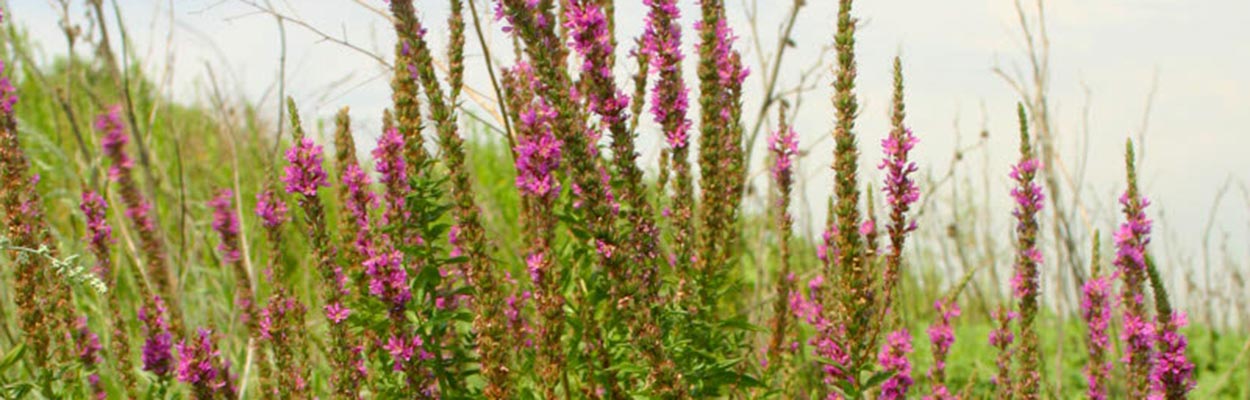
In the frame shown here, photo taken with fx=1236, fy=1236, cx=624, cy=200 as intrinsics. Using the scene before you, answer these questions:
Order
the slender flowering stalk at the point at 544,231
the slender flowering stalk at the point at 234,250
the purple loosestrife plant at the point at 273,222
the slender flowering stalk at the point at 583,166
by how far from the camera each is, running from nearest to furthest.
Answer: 1. the slender flowering stalk at the point at 583,166
2. the slender flowering stalk at the point at 544,231
3. the purple loosestrife plant at the point at 273,222
4. the slender flowering stalk at the point at 234,250

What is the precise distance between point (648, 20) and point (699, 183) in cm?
44

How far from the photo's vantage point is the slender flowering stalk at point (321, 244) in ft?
9.48

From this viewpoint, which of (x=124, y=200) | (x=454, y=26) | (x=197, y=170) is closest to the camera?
(x=454, y=26)

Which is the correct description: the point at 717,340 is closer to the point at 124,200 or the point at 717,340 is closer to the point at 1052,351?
the point at 124,200

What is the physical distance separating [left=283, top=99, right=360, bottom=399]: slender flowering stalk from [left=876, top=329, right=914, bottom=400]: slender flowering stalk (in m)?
1.35

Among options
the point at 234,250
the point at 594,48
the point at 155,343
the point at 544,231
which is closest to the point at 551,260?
the point at 544,231

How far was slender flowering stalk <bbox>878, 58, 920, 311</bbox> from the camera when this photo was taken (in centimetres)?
268

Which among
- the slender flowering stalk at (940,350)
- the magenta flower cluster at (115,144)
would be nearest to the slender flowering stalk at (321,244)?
the magenta flower cluster at (115,144)

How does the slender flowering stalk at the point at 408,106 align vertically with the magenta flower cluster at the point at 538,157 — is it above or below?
above

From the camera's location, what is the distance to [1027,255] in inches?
134

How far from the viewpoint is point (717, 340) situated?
308 centimetres

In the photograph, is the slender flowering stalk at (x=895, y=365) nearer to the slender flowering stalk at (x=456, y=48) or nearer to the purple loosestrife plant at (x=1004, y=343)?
the purple loosestrife plant at (x=1004, y=343)

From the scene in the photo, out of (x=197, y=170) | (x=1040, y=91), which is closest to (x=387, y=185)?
(x=1040, y=91)

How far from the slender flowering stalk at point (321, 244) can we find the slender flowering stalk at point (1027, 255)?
1.78m
